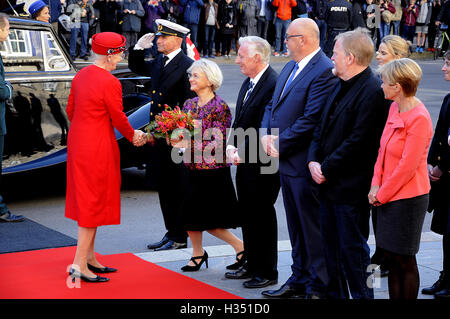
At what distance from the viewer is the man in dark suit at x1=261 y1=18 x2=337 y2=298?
4914 millimetres

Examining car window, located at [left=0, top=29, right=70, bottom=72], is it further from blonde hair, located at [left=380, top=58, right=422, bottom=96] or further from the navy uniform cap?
blonde hair, located at [left=380, top=58, right=422, bottom=96]

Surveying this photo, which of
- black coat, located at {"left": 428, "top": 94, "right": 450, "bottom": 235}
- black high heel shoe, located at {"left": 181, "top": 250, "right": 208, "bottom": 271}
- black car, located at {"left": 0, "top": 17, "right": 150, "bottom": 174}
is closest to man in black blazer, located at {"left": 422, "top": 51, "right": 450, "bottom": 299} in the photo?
black coat, located at {"left": 428, "top": 94, "right": 450, "bottom": 235}

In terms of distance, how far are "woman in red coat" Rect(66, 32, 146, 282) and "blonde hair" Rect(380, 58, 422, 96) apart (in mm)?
2017

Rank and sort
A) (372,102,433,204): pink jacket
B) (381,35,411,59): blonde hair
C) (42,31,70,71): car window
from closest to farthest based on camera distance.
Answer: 1. (372,102,433,204): pink jacket
2. (381,35,411,59): blonde hair
3. (42,31,70,71): car window

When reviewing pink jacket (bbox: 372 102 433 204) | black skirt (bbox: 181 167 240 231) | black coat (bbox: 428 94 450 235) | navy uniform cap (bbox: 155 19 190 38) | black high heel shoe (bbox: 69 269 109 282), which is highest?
navy uniform cap (bbox: 155 19 190 38)

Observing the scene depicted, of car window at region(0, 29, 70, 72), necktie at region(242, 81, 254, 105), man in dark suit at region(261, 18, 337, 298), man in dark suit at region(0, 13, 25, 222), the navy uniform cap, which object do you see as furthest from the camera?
car window at region(0, 29, 70, 72)

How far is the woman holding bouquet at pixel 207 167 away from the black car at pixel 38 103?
265 centimetres

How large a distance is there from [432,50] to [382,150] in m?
22.6

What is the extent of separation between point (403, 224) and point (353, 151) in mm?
533

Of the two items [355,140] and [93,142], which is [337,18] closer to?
[93,142]

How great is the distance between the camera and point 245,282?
17.6 ft

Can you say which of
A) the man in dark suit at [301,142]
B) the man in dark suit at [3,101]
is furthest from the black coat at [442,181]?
the man in dark suit at [3,101]

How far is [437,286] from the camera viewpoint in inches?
204
